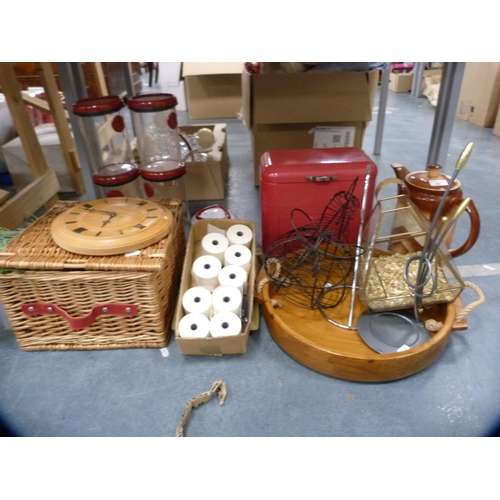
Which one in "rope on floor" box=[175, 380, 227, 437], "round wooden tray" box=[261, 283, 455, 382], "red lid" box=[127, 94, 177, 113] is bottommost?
"rope on floor" box=[175, 380, 227, 437]

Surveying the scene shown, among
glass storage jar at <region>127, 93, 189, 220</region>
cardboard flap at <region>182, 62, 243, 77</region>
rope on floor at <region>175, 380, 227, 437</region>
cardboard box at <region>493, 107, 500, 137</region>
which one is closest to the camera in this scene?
rope on floor at <region>175, 380, 227, 437</region>

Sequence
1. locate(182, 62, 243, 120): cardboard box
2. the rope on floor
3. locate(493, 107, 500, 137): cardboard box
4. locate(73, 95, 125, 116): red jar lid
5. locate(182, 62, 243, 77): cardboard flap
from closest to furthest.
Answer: the rope on floor, locate(73, 95, 125, 116): red jar lid, locate(493, 107, 500, 137): cardboard box, locate(182, 62, 243, 77): cardboard flap, locate(182, 62, 243, 120): cardboard box

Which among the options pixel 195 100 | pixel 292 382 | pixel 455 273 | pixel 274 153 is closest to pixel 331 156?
pixel 274 153

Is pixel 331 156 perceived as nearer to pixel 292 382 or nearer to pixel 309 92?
pixel 309 92

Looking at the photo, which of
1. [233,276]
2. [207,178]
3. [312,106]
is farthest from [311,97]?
[233,276]

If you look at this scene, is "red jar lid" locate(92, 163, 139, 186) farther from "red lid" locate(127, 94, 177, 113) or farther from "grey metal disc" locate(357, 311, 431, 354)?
"grey metal disc" locate(357, 311, 431, 354)

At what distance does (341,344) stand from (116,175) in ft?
2.96

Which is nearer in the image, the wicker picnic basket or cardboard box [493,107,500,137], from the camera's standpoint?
the wicker picnic basket

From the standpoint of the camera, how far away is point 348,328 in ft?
2.91

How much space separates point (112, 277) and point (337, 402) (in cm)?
54

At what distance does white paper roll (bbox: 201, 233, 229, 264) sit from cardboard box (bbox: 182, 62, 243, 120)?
220 centimetres

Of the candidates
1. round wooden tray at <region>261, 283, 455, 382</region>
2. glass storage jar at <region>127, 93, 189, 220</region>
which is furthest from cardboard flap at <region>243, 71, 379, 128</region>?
round wooden tray at <region>261, 283, 455, 382</region>

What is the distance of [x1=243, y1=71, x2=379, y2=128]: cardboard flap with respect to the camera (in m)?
1.46

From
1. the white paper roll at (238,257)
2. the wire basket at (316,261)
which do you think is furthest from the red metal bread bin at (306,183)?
the white paper roll at (238,257)
